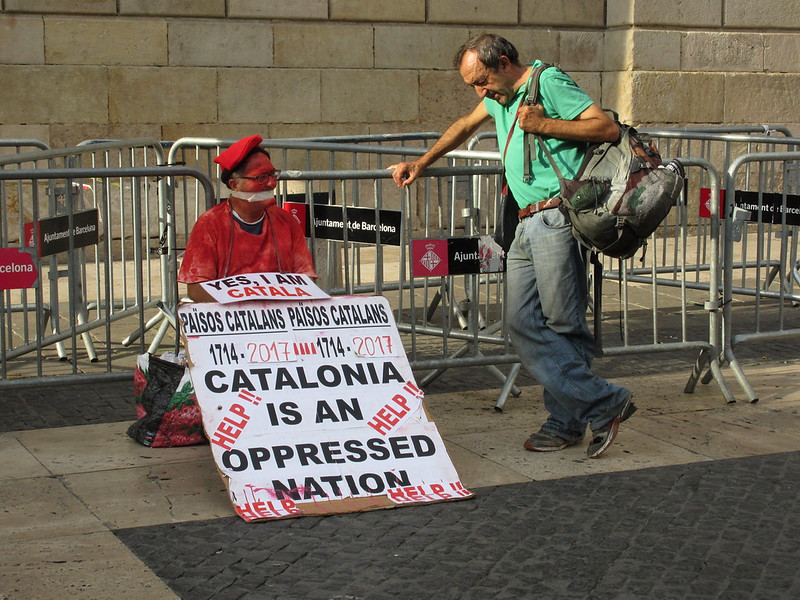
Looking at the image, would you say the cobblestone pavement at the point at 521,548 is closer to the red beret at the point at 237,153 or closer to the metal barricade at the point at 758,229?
the red beret at the point at 237,153

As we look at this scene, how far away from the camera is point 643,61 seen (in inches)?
488

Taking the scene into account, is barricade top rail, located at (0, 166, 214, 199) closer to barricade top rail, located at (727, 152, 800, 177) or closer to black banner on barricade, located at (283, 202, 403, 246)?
black banner on barricade, located at (283, 202, 403, 246)

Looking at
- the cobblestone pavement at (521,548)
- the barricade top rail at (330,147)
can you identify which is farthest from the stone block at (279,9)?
the cobblestone pavement at (521,548)

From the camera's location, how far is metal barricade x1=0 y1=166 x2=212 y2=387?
5.95m

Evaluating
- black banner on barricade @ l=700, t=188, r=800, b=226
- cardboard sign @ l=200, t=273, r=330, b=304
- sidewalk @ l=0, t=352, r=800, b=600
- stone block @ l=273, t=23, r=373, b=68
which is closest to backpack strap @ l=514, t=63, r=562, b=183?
cardboard sign @ l=200, t=273, r=330, b=304

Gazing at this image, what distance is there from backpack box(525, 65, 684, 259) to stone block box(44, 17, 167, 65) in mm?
6150

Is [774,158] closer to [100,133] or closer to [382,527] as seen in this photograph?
[382,527]

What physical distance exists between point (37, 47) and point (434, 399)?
18.3 ft

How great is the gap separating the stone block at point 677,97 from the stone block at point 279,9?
3233 mm

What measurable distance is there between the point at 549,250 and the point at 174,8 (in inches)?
251

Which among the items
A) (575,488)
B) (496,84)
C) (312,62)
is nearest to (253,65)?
(312,62)

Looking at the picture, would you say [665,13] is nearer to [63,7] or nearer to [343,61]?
[343,61]

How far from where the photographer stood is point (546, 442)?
5.59 metres

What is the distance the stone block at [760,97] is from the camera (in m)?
12.8
